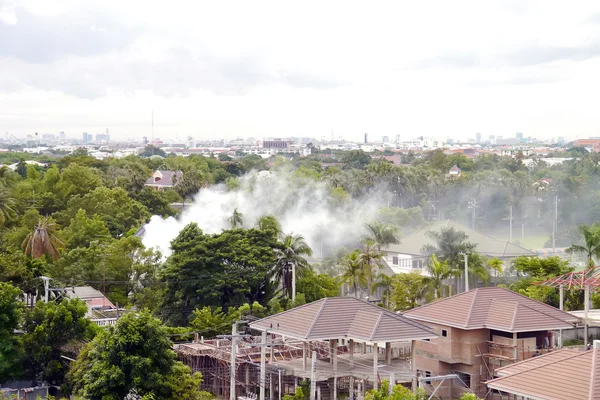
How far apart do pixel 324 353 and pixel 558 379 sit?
1509cm

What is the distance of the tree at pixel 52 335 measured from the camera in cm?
3934

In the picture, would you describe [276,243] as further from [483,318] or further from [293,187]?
[293,187]

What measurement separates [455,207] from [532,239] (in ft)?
46.8

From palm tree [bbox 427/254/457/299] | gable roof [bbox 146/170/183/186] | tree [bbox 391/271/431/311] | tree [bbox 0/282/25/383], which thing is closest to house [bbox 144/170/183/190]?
gable roof [bbox 146/170/183/186]

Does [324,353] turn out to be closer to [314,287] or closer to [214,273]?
[214,273]

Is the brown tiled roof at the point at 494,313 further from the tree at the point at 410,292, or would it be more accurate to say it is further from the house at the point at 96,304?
the house at the point at 96,304

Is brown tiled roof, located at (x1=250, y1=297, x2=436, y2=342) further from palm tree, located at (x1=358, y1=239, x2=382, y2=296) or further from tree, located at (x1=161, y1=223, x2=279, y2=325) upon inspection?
palm tree, located at (x1=358, y1=239, x2=382, y2=296)

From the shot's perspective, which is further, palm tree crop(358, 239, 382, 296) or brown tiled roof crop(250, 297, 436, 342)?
palm tree crop(358, 239, 382, 296)

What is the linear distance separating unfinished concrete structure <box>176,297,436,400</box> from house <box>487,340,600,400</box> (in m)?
6.51

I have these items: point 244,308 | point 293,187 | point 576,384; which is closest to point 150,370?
point 576,384

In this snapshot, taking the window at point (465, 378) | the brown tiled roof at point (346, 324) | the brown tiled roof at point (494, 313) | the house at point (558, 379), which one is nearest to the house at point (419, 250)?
the brown tiled roof at point (494, 313)

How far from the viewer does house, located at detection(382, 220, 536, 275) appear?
73812 millimetres

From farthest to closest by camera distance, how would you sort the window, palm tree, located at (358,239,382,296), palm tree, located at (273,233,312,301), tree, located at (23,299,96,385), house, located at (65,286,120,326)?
palm tree, located at (358,239,382,296)
palm tree, located at (273,233,312,301)
house, located at (65,286,120,326)
tree, located at (23,299,96,385)
the window

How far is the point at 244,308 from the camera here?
4797cm
